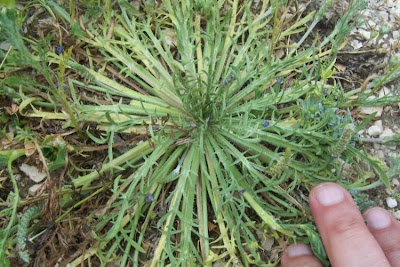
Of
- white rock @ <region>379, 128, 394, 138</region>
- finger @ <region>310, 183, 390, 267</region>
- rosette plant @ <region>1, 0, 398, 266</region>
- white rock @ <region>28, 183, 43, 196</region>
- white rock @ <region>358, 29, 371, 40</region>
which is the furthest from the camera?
white rock @ <region>358, 29, 371, 40</region>

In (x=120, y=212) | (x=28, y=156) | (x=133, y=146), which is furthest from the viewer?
(x=133, y=146)

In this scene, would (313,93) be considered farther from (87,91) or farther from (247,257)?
(87,91)

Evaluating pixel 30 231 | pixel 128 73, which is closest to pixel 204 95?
pixel 128 73

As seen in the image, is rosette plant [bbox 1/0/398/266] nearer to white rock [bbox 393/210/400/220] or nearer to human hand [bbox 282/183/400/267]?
human hand [bbox 282/183/400/267]

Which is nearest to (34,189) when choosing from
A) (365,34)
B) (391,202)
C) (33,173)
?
(33,173)

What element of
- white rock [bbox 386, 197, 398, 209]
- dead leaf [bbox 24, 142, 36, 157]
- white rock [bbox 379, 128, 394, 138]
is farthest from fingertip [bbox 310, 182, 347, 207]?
dead leaf [bbox 24, 142, 36, 157]

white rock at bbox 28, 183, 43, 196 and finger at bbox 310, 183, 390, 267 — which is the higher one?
finger at bbox 310, 183, 390, 267

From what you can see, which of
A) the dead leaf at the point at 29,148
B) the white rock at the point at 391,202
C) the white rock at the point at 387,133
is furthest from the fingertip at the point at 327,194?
the dead leaf at the point at 29,148
